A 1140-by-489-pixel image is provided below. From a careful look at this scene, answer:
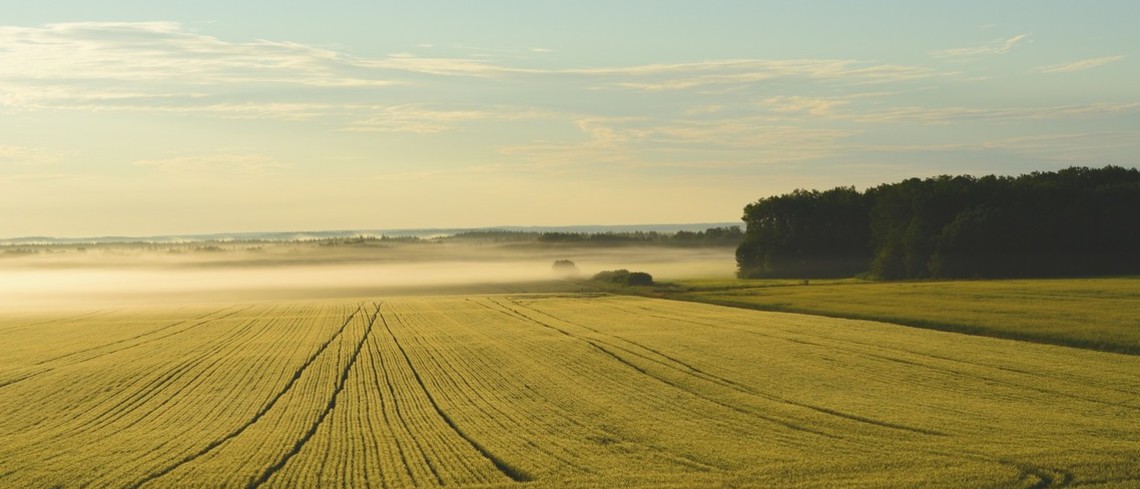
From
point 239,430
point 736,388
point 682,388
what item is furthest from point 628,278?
point 239,430

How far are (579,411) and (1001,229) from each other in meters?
74.8

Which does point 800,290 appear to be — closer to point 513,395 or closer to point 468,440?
point 513,395

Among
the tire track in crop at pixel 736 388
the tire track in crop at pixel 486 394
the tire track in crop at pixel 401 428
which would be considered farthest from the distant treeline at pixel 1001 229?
the tire track in crop at pixel 401 428

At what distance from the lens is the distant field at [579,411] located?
19.4m

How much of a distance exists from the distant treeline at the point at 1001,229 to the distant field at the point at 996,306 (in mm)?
18685

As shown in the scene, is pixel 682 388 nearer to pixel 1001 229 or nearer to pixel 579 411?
pixel 579 411

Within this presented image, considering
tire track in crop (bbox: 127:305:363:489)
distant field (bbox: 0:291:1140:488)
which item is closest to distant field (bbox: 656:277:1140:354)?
distant field (bbox: 0:291:1140:488)

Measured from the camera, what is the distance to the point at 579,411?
86.9 feet

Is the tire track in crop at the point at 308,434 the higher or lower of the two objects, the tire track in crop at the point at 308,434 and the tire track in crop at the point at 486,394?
the higher

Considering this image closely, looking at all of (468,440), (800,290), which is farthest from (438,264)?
(468,440)

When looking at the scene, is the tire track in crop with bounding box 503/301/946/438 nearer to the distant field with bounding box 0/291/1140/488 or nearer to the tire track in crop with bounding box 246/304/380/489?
the distant field with bounding box 0/291/1140/488

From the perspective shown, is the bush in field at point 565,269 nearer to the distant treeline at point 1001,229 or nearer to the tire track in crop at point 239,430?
the distant treeline at point 1001,229

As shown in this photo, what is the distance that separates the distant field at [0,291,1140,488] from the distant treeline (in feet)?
152

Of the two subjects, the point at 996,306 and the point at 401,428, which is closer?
the point at 401,428
